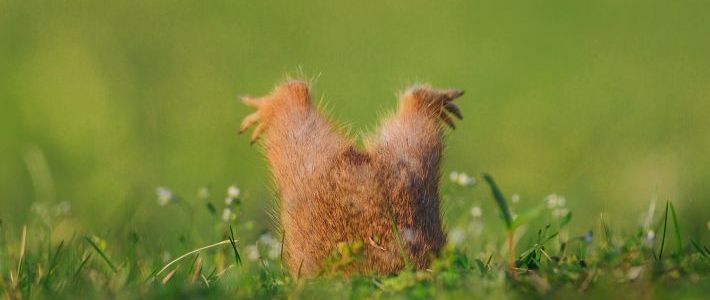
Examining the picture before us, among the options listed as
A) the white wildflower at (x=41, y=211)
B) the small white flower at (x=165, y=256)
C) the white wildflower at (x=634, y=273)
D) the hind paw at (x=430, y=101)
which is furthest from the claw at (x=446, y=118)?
the white wildflower at (x=41, y=211)

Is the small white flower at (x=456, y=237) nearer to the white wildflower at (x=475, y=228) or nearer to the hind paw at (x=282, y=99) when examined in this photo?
the white wildflower at (x=475, y=228)

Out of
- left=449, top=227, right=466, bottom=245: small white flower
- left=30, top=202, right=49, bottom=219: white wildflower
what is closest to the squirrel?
left=449, top=227, right=466, bottom=245: small white flower

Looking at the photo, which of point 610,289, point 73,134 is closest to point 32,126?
point 73,134

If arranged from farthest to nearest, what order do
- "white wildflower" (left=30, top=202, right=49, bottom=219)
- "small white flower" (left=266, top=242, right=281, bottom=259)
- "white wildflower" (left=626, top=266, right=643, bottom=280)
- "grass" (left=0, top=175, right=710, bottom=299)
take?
"white wildflower" (left=30, top=202, right=49, bottom=219), "small white flower" (left=266, top=242, right=281, bottom=259), "white wildflower" (left=626, top=266, right=643, bottom=280), "grass" (left=0, top=175, right=710, bottom=299)

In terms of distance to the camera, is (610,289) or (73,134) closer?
(610,289)

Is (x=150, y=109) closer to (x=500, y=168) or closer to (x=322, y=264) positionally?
(x=500, y=168)

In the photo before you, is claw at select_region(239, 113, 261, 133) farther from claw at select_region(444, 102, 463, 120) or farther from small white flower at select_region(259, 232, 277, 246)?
claw at select_region(444, 102, 463, 120)
